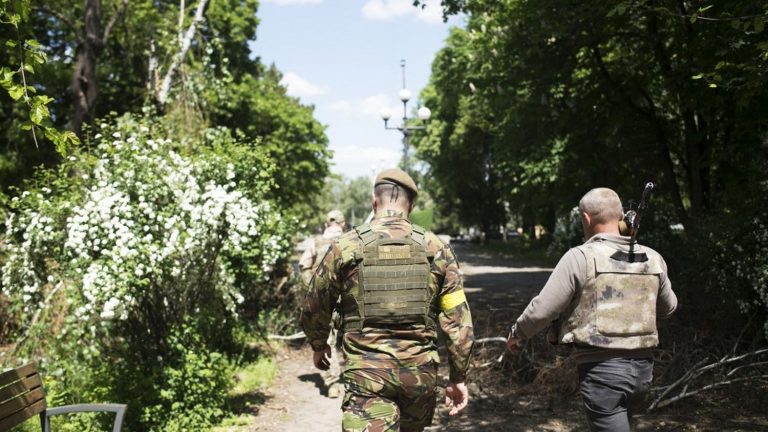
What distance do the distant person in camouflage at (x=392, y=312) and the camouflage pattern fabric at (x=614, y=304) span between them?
0.63 metres

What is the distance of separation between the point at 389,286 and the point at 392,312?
5.4 inches

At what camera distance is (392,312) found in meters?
3.52

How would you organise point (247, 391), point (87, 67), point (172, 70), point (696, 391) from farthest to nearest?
point (172, 70), point (87, 67), point (247, 391), point (696, 391)

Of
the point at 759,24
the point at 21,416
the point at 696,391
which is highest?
the point at 759,24

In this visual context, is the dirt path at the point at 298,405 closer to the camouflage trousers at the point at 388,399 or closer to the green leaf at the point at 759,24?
the camouflage trousers at the point at 388,399

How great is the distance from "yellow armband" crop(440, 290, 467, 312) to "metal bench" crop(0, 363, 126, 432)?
189 cm

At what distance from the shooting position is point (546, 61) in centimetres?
1171

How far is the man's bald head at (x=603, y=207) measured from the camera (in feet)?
12.2

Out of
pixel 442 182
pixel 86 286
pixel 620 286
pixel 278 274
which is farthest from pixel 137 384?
pixel 442 182

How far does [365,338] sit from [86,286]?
114 inches

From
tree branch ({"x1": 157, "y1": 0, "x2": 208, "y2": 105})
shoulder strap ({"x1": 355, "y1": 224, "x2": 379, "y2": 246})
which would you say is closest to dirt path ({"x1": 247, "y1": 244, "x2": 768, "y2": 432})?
shoulder strap ({"x1": 355, "y1": 224, "x2": 379, "y2": 246})

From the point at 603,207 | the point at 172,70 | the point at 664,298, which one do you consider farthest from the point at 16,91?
the point at 172,70

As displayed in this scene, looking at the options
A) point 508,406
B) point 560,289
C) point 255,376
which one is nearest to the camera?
point 560,289

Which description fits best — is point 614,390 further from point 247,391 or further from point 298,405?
point 247,391
